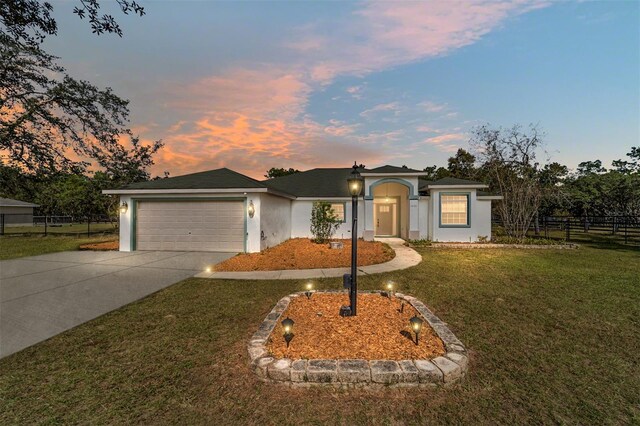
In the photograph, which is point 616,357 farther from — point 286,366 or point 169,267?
point 169,267

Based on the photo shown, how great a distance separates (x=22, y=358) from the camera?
3367 mm

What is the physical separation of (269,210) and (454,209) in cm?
1054

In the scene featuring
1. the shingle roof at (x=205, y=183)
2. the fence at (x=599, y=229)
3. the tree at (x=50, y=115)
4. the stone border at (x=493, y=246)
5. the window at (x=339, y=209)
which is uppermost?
the tree at (x=50, y=115)

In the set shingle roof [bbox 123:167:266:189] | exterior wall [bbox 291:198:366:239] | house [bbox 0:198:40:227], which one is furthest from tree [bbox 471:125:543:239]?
Result: house [bbox 0:198:40:227]

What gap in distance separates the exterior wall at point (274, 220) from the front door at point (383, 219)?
20.7ft

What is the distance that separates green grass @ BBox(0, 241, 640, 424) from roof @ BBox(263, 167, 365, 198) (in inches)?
454

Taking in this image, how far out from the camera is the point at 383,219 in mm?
18547

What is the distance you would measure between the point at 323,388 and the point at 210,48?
12140 millimetres

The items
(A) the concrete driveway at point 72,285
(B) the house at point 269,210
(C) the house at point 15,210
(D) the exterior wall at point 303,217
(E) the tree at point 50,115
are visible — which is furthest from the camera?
(C) the house at point 15,210

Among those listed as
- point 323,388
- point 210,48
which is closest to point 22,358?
point 323,388

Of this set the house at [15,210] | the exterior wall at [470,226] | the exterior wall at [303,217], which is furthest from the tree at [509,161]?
the house at [15,210]

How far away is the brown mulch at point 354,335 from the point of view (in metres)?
3.33

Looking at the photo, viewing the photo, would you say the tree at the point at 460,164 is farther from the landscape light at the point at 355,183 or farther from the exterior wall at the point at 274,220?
the landscape light at the point at 355,183

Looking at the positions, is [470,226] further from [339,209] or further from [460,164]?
[460,164]
